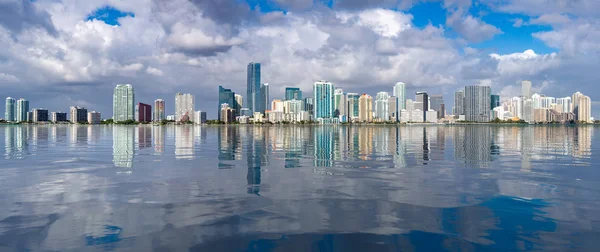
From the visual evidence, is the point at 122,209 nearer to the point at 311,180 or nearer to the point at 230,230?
the point at 230,230

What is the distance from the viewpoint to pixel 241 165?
37.2m

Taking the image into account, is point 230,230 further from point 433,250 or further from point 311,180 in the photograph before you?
point 311,180

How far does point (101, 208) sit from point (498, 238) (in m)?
17.9

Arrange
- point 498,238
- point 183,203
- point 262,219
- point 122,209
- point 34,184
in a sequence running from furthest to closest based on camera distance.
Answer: point 34,184
point 183,203
point 122,209
point 262,219
point 498,238

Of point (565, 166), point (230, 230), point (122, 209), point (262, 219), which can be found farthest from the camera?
point (565, 166)

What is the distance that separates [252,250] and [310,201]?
773 centimetres

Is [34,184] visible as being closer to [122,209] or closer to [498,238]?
[122,209]

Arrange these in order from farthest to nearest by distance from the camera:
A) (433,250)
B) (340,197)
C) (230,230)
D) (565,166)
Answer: (565,166) → (340,197) → (230,230) → (433,250)

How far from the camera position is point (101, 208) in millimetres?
19078

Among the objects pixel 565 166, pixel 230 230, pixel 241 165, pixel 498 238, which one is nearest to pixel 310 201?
pixel 230 230

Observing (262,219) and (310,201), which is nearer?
(262,219)

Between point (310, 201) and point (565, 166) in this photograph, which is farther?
point (565, 166)

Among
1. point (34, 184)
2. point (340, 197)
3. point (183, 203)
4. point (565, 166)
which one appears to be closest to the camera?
point (183, 203)

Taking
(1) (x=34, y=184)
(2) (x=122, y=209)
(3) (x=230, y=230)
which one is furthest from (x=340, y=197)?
(1) (x=34, y=184)
